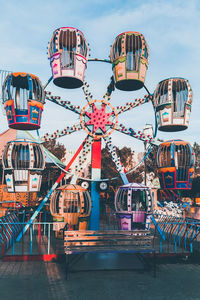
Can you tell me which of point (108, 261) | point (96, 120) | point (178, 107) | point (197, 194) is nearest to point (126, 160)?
point (197, 194)

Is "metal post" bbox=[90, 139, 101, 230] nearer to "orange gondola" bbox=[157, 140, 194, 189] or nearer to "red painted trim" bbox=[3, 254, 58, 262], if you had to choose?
"orange gondola" bbox=[157, 140, 194, 189]

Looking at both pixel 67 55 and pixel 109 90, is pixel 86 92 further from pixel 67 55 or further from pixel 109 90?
pixel 67 55

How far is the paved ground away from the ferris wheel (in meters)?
3.76

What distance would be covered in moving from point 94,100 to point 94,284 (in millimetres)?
10168

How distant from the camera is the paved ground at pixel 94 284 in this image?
6.54 meters

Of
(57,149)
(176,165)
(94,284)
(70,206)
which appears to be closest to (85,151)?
(70,206)

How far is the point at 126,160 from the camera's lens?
36750 mm

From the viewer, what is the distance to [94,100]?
15.4 metres

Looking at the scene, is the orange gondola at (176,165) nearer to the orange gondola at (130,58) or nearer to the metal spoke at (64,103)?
the orange gondola at (130,58)

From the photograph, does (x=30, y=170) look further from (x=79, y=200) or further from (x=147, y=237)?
(x=147, y=237)

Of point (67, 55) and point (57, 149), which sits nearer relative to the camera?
point (67, 55)

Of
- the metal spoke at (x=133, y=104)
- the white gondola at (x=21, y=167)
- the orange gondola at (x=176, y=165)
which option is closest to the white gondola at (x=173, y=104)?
the orange gondola at (x=176, y=165)

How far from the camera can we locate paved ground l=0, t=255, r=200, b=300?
21.5ft

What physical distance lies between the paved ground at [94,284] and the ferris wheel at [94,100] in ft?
12.3
